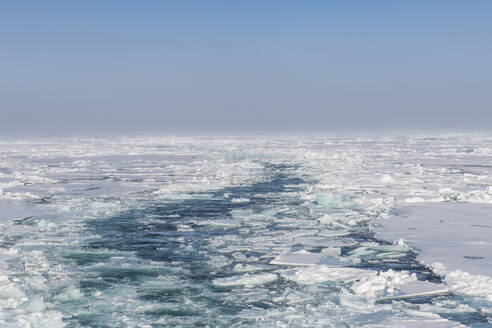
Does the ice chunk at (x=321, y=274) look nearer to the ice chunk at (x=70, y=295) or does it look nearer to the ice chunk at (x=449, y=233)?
the ice chunk at (x=449, y=233)

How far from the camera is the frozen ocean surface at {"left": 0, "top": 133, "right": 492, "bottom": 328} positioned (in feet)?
20.4

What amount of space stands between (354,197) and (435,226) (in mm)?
3918

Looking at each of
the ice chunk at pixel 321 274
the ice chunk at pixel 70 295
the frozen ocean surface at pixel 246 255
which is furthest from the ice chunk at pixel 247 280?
the ice chunk at pixel 70 295

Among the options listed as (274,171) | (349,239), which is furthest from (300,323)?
(274,171)

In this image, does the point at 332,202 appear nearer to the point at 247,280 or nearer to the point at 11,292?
the point at 247,280

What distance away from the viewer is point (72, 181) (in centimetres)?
1922

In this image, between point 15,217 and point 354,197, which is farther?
point 354,197

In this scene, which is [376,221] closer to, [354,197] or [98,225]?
[354,197]

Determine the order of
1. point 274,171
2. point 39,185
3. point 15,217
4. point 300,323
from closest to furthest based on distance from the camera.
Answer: point 300,323
point 15,217
point 39,185
point 274,171

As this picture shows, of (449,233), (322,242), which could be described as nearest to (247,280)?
(322,242)

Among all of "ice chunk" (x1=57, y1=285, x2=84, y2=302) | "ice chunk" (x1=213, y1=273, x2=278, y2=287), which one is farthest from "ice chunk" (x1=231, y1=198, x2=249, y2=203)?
"ice chunk" (x1=57, y1=285, x2=84, y2=302)

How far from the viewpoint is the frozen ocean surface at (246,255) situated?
620 cm

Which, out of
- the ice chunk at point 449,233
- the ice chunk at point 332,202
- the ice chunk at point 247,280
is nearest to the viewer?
the ice chunk at point 247,280

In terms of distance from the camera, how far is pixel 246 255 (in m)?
8.82
